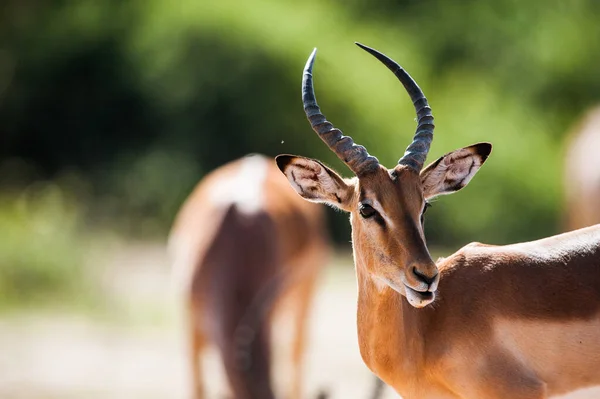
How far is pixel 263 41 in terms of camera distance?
19.7 metres

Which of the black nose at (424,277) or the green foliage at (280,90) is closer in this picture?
the black nose at (424,277)

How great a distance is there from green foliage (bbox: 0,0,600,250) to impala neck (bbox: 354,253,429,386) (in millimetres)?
11964

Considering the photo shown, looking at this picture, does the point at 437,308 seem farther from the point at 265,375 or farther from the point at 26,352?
the point at 26,352

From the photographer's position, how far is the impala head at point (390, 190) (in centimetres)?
576

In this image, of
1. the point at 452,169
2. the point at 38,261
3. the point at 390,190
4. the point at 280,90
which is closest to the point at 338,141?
the point at 390,190

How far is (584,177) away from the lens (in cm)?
1362

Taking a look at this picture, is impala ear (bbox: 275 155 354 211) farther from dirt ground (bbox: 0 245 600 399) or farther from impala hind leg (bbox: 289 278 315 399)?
impala hind leg (bbox: 289 278 315 399)

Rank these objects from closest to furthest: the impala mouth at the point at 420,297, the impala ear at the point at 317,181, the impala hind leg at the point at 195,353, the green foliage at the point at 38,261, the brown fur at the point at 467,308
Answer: the impala mouth at the point at 420,297 → the brown fur at the point at 467,308 → the impala ear at the point at 317,181 → the impala hind leg at the point at 195,353 → the green foliage at the point at 38,261

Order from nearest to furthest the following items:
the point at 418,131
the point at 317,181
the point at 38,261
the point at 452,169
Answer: the point at 418,131, the point at 317,181, the point at 452,169, the point at 38,261

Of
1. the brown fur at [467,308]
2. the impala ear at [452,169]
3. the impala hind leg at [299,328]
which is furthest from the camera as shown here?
the impala hind leg at [299,328]

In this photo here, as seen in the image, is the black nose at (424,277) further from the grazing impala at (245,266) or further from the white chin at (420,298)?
the grazing impala at (245,266)

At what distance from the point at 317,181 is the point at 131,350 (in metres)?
7.41

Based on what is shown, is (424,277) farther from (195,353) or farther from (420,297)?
(195,353)

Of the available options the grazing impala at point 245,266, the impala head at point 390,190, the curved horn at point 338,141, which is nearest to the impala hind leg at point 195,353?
the grazing impala at point 245,266
